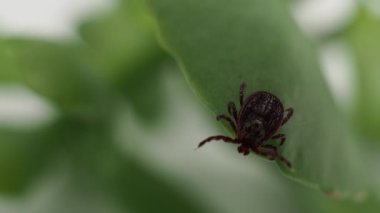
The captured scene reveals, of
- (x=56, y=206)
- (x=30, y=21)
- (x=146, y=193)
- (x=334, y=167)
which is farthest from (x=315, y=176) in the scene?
(x=30, y=21)

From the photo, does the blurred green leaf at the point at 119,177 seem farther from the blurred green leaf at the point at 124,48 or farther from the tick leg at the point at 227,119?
the tick leg at the point at 227,119

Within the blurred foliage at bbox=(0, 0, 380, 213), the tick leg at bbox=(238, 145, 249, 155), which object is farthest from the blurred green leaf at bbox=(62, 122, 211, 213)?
the tick leg at bbox=(238, 145, 249, 155)

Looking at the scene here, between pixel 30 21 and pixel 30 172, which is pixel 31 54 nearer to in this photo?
pixel 30 172

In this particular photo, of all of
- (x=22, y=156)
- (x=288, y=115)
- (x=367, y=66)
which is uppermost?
(x=367, y=66)

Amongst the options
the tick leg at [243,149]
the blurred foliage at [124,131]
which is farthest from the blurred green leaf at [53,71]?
the tick leg at [243,149]

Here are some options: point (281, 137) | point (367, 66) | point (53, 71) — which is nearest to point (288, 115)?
point (281, 137)

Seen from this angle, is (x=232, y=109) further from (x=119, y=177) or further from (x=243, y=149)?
(x=119, y=177)

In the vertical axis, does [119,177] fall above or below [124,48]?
below
